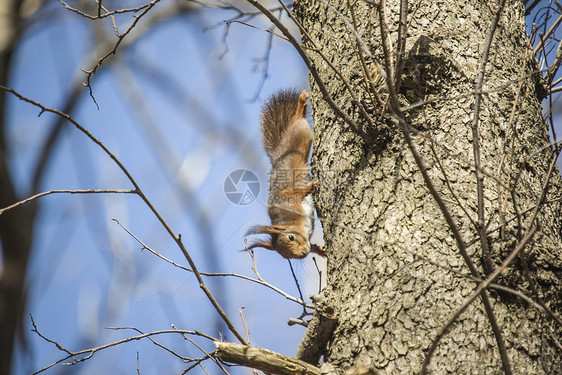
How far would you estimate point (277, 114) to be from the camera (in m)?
3.15

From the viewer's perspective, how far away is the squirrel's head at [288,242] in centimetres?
297

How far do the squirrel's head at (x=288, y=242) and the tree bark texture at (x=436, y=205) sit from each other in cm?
122

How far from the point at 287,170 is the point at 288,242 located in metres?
0.48

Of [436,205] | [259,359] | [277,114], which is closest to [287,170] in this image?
[277,114]

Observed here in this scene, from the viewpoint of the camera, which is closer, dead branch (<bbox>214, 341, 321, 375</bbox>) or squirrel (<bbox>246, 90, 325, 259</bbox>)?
dead branch (<bbox>214, 341, 321, 375</bbox>)

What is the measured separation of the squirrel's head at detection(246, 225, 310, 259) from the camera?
297 cm

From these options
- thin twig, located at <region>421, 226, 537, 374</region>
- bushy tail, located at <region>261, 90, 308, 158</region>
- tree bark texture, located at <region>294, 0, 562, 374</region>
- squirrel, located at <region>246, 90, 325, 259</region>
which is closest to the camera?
thin twig, located at <region>421, 226, 537, 374</region>

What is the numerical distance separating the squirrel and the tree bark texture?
43.7 inches

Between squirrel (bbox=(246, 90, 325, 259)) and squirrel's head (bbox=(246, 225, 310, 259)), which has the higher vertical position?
squirrel (bbox=(246, 90, 325, 259))

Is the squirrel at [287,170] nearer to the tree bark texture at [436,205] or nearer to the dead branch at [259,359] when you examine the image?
the tree bark texture at [436,205]

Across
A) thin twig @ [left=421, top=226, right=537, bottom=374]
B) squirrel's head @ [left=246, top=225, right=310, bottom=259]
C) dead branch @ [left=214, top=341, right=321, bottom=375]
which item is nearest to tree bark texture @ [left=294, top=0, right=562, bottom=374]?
dead branch @ [left=214, top=341, right=321, bottom=375]

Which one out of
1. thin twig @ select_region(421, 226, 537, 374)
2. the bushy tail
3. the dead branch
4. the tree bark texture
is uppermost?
the bushy tail

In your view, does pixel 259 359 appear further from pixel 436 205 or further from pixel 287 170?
pixel 287 170

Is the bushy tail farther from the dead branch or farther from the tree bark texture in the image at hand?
the dead branch
